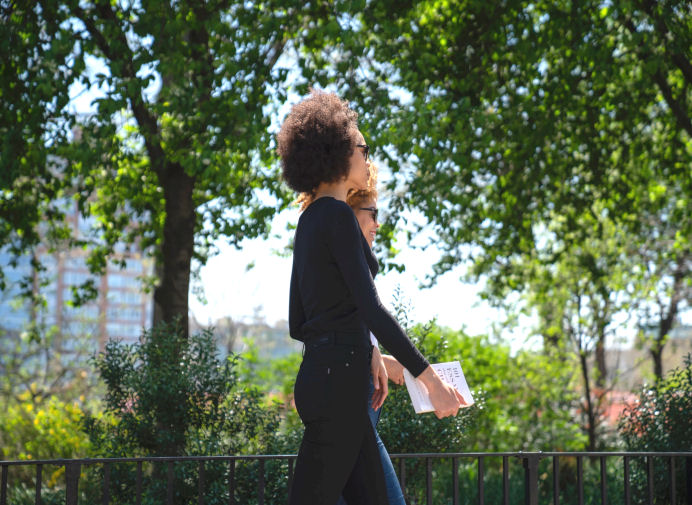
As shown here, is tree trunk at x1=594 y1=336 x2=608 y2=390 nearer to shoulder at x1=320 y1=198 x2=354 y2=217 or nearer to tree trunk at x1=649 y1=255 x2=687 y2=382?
tree trunk at x1=649 y1=255 x2=687 y2=382

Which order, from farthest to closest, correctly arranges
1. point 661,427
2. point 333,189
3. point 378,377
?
point 661,427
point 378,377
point 333,189

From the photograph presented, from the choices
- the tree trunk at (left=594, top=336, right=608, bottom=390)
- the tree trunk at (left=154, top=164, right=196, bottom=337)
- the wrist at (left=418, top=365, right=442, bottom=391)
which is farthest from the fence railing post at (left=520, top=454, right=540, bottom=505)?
the tree trunk at (left=594, top=336, right=608, bottom=390)

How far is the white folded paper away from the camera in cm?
261

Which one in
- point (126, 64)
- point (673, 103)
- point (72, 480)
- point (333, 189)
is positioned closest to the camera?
point (333, 189)

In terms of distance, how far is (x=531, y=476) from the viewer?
14.3ft

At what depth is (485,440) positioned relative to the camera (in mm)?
11680

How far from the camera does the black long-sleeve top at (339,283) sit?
7.85ft

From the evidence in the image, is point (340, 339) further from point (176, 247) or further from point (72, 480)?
point (176, 247)

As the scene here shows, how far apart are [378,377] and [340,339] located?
15.4 inches

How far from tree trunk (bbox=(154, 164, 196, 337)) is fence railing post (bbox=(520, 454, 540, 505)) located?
5924 millimetres

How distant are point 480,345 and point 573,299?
6.10 ft

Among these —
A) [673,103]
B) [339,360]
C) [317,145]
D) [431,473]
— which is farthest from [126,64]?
[673,103]

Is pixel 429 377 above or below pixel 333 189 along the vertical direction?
below

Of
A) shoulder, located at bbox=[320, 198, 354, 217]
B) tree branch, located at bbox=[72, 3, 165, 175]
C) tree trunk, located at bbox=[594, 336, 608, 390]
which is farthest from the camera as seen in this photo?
tree trunk, located at bbox=[594, 336, 608, 390]
